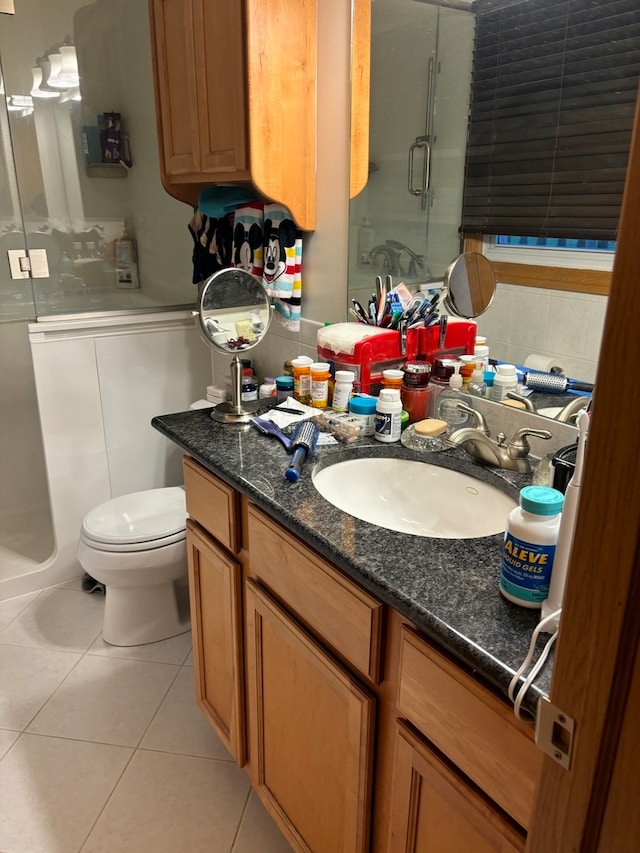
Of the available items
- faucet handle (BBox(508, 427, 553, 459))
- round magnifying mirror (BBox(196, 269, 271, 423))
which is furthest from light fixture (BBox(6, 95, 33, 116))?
faucet handle (BBox(508, 427, 553, 459))

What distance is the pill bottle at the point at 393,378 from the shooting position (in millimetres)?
1519

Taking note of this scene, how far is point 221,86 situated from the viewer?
166 cm

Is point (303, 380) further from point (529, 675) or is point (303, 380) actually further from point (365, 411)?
point (529, 675)

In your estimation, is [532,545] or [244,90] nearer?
[532,545]

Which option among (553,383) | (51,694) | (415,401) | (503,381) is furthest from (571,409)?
(51,694)

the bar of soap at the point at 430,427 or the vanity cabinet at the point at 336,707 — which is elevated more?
the bar of soap at the point at 430,427

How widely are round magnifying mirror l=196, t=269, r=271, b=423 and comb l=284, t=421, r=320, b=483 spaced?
0.20m

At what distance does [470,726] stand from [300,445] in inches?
27.3

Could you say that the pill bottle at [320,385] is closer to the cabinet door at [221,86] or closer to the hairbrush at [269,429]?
the hairbrush at [269,429]

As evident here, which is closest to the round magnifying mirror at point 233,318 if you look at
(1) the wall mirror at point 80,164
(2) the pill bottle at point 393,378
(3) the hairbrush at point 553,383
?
(2) the pill bottle at point 393,378

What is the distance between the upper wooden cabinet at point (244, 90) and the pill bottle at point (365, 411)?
2.07 feet

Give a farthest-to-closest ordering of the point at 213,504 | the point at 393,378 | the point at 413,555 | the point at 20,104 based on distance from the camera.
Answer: the point at 20,104 < the point at 393,378 < the point at 213,504 < the point at 413,555

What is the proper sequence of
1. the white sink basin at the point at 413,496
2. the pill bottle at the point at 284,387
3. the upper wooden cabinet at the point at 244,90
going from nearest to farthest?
the white sink basin at the point at 413,496 < the upper wooden cabinet at the point at 244,90 < the pill bottle at the point at 284,387

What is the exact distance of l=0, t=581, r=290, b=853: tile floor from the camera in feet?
4.91
